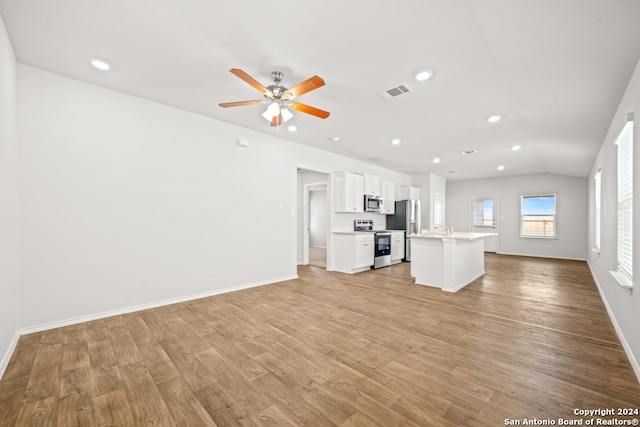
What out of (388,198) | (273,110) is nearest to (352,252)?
(388,198)

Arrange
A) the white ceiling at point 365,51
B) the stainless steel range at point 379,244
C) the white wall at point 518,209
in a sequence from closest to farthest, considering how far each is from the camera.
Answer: the white ceiling at point 365,51 → the stainless steel range at point 379,244 → the white wall at point 518,209

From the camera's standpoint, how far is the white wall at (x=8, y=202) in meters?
2.13

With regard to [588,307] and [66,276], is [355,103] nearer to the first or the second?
[66,276]

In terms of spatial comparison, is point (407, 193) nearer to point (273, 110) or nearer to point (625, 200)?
point (625, 200)

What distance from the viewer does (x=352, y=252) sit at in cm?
578

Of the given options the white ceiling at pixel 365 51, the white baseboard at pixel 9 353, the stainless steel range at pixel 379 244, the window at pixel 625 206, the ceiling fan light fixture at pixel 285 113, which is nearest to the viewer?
the white ceiling at pixel 365 51

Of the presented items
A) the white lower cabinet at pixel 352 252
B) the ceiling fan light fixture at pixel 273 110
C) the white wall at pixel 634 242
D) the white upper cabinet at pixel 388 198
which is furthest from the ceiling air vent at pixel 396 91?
the white upper cabinet at pixel 388 198

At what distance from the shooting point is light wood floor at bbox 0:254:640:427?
166 cm

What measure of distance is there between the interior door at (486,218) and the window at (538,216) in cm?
75

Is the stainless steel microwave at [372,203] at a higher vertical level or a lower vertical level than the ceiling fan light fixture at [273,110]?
lower

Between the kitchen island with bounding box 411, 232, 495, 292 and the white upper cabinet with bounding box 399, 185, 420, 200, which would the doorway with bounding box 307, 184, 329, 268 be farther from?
the kitchen island with bounding box 411, 232, 495, 292

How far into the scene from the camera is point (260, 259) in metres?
4.75

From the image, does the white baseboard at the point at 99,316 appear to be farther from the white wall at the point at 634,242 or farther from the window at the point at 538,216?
the window at the point at 538,216

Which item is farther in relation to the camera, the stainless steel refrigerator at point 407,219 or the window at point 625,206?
the stainless steel refrigerator at point 407,219
